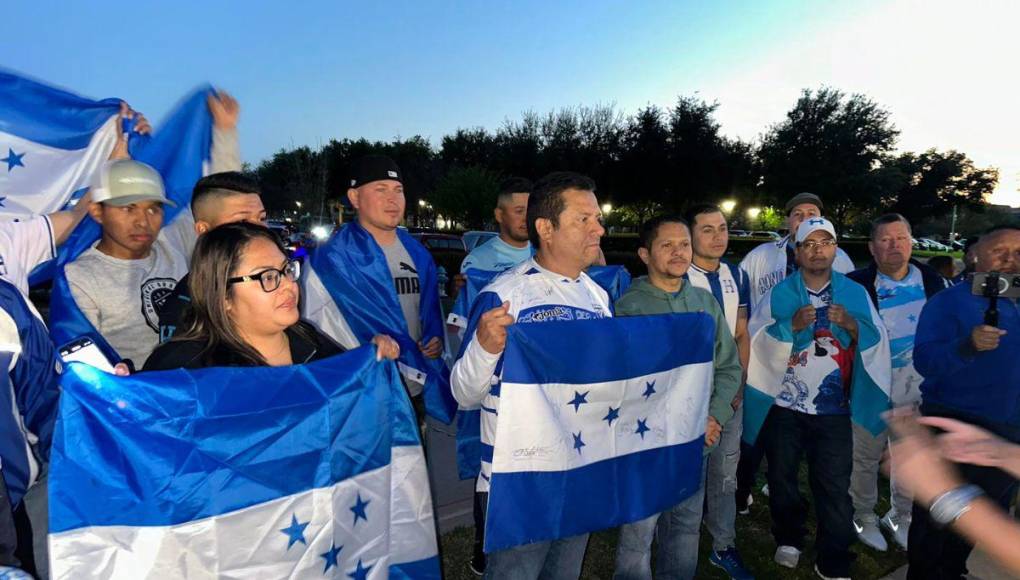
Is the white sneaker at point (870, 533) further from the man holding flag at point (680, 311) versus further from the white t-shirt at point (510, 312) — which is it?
the white t-shirt at point (510, 312)

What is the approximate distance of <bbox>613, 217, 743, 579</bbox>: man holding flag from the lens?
3205 mm

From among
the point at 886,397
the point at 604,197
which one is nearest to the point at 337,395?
the point at 886,397

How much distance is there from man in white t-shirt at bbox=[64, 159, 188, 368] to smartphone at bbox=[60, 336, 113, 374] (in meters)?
1.07

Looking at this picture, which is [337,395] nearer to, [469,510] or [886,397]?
[469,510]

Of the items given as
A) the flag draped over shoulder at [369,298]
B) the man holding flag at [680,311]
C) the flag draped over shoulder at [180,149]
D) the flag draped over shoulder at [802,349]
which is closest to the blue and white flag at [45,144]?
the flag draped over shoulder at [180,149]

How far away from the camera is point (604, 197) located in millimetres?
33906

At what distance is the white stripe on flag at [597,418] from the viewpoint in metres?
2.45

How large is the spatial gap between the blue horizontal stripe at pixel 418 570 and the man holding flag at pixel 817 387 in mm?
2401

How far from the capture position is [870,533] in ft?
14.1

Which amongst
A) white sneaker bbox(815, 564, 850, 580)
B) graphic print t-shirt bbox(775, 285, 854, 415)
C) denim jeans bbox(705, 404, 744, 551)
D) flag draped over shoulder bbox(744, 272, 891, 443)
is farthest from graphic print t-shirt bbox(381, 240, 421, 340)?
white sneaker bbox(815, 564, 850, 580)

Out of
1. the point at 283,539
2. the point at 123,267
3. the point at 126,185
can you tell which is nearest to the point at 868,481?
the point at 283,539

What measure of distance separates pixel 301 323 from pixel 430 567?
1.18m

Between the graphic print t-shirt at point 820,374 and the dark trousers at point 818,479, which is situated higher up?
the graphic print t-shirt at point 820,374

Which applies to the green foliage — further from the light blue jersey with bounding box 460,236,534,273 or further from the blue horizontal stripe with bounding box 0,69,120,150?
the blue horizontal stripe with bounding box 0,69,120,150
